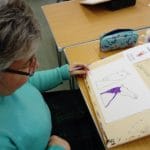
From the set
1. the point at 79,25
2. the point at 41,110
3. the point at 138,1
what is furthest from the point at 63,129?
the point at 138,1

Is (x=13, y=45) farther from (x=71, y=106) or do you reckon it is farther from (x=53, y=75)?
(x=71, y=106)

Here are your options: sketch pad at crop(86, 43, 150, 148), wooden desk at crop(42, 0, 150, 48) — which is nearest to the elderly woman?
sketch pad at crop(86, 43, 150, 148)

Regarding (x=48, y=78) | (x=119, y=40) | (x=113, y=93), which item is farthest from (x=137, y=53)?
(x=48, y=78)

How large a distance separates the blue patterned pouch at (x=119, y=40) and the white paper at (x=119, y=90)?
121mm

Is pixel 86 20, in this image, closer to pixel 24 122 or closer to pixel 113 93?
pixel 113 93

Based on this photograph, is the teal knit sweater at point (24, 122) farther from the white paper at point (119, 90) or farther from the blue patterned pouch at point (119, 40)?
the blue patterned pouch at point (119, 40)

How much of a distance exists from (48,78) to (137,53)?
377 millimetres

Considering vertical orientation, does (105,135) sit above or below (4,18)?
below

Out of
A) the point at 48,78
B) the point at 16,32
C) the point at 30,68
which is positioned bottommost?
the point at 48,78

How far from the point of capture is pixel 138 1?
169 cm

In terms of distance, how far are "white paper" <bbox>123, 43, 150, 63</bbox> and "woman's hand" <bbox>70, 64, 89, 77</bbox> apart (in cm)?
17

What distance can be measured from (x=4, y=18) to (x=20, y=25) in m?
0.04

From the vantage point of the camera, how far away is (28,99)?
1000 mm

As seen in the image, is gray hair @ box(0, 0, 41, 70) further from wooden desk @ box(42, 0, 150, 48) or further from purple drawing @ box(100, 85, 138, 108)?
wooden desk @ box(42, 0, 150, 48)
